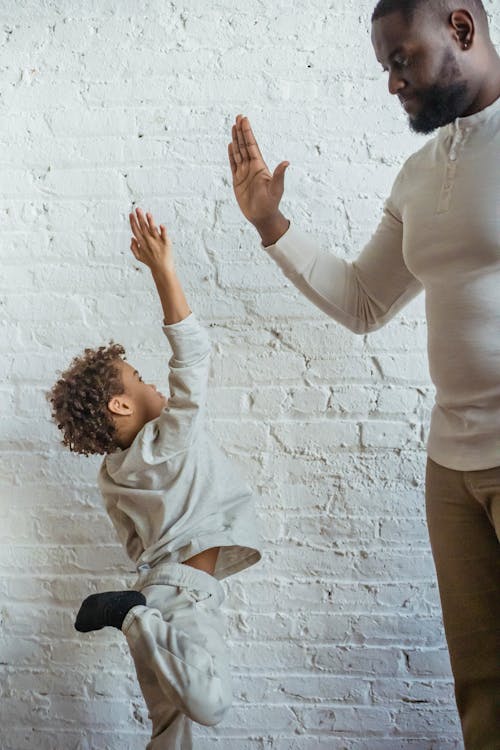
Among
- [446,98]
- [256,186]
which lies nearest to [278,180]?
[256,186]

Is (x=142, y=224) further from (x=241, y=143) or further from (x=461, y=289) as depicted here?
(x=461, y=289)

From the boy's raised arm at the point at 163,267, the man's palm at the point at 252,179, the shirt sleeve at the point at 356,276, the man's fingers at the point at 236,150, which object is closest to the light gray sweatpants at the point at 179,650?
the boy's raised arm at the point at 163,267

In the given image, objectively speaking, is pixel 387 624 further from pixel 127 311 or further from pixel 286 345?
pixel 127 311

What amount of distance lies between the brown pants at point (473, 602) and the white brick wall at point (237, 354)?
Result: 1.58ft

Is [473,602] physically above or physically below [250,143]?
below

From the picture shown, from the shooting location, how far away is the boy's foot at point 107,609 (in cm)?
128

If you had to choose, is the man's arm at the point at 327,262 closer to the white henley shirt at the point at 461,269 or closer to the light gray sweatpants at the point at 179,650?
the white henley shirt at the point at 461,269

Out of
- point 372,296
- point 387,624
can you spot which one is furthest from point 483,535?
point 387,624

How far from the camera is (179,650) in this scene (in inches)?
50.1

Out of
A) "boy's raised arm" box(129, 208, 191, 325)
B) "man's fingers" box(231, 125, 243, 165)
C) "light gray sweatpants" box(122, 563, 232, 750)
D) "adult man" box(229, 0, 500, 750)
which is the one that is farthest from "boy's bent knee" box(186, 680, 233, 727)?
"man's fingers" box(231, 125, 243, 165)

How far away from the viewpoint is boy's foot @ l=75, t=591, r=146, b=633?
4.20 feet

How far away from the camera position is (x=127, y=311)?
1.73m

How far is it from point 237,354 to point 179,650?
701mm

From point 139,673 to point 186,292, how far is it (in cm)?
84
